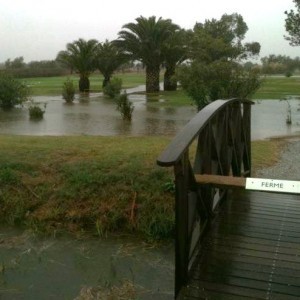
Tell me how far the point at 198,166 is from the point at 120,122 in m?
11.3

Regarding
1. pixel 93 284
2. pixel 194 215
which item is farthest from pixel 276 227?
pixel 93 284

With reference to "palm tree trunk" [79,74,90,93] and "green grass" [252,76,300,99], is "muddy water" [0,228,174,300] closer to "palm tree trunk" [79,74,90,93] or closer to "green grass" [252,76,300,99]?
"green grass" [252,76,300,99]

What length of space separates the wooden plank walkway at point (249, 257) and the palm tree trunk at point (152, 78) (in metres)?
26.8

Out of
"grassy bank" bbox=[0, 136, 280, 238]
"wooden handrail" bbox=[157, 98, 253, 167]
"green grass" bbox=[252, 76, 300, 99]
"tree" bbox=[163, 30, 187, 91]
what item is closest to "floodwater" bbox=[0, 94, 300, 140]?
"green grass" bbox=[252, 76, 300, 99]

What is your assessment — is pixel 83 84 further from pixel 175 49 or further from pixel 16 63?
pixel 16 63

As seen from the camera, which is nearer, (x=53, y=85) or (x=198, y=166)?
(x=198, y=166)

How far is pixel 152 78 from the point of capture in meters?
31.4

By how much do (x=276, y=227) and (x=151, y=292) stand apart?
1.27 meters

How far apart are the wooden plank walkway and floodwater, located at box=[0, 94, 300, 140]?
7292 mm

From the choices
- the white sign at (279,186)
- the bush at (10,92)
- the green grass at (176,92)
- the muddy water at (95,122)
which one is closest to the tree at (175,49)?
the green grass at (176,92)

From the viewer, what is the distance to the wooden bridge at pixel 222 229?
312 cm

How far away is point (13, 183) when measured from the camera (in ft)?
20.4

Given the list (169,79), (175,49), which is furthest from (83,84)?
(175,49)

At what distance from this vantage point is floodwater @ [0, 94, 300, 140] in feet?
41.6
